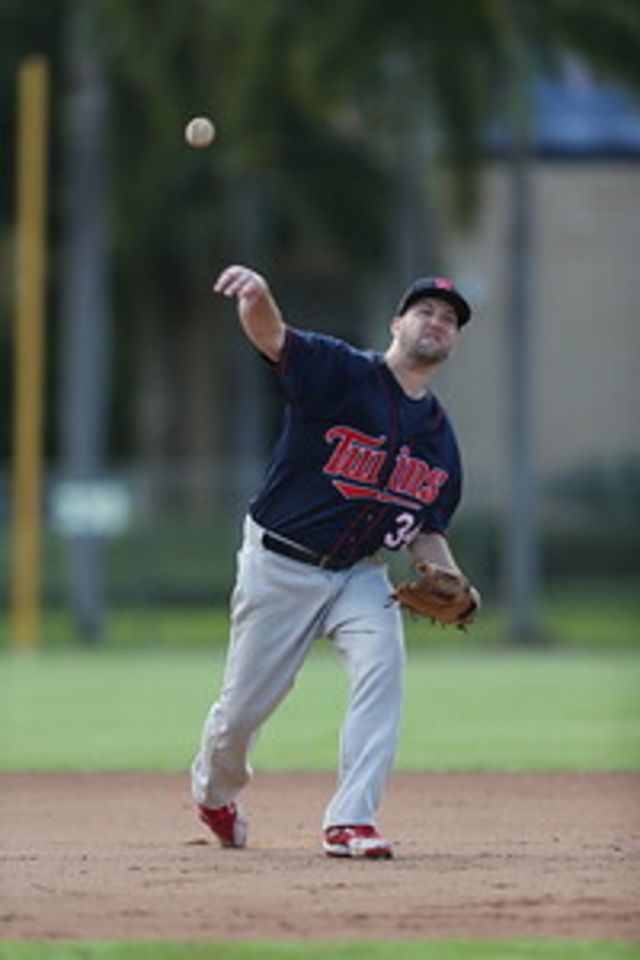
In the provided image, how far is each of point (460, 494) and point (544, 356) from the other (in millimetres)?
28874

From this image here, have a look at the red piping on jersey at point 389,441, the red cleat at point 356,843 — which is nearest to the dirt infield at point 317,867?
the red cleat at point 356,843

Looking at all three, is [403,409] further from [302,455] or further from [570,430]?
[570,430]

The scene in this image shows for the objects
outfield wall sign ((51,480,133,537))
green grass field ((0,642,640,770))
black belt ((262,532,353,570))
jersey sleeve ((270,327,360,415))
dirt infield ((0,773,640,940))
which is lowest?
green grass field ((0,642,640,770))

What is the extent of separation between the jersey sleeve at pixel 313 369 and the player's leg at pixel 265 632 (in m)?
0.52

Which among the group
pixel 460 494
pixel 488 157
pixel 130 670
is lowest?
pixel 130 670

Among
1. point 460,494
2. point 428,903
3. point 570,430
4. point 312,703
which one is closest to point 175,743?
point 312,703

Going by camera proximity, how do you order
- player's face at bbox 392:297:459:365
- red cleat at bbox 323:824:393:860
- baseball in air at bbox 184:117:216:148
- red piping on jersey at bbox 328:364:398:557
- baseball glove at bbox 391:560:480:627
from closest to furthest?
1. red cleat at bbox 323:824:393:860
2. player's face at bbox 392:297:459:365
3. red piping on jersey at bbox 328:364:398:557
4. baseball glove at bbox 391:560:480:627
5. baseball in air at bbox 184:117:216:148

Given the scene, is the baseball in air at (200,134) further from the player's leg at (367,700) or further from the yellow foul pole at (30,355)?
the yellow foul pole at (30,355)

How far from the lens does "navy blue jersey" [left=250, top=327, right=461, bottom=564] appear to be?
9.01 meters

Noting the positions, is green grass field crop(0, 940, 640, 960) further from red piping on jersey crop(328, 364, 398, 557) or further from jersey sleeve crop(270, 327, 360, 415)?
jersey sleeve crop(270, 327, 360, 415)

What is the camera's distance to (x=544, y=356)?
3803 cm

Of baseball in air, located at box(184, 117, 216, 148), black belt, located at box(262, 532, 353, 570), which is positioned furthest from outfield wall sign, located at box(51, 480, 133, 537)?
black belt, located at box(262, 532, 353, 570)

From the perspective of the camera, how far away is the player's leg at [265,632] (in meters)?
9.15

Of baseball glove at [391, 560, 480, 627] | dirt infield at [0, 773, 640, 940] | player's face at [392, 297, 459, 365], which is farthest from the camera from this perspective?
baseball glove at [391, 560, 480, 627]
